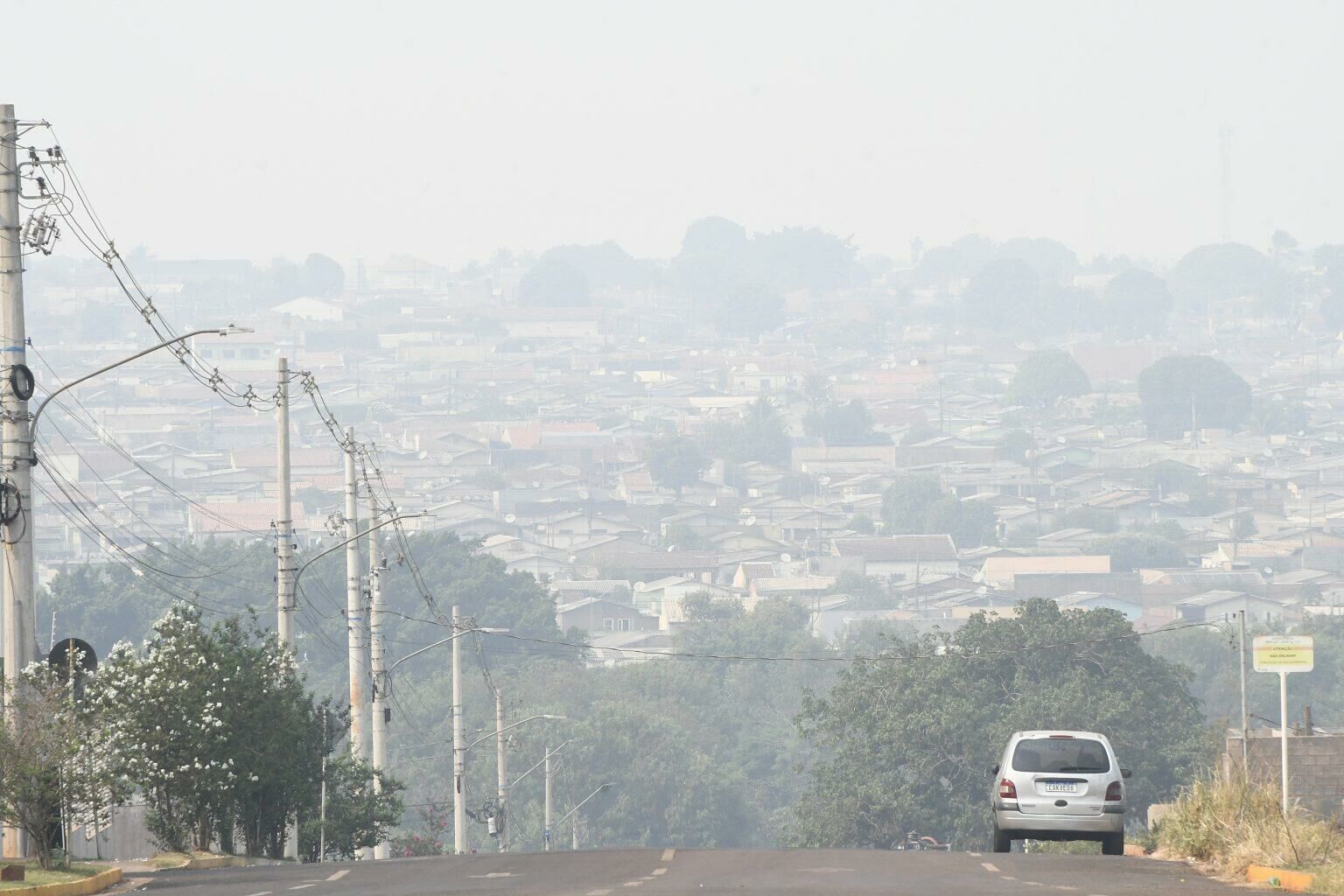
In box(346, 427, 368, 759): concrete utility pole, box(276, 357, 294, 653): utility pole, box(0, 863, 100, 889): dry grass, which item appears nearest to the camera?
box(0, 863, 100, 889): dry grass

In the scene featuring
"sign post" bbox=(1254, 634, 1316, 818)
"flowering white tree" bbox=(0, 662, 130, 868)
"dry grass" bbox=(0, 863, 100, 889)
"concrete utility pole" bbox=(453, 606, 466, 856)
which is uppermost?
"sign post" bbox=(1254, 634, 1316, 818)

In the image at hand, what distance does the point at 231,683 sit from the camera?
35.8 m

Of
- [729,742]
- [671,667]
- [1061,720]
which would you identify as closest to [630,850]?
[1061,720]

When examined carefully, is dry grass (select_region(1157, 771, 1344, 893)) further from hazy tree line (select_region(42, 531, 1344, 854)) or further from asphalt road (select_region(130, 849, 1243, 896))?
hazy tree line (select_region(42, 531, 1344, 854))

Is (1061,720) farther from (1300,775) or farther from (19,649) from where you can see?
(19,649)

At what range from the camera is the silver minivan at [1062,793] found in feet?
96.3

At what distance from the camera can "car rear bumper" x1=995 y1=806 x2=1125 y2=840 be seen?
2931cm

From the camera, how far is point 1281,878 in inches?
885

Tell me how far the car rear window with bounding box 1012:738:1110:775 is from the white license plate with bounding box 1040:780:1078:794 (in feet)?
0.55

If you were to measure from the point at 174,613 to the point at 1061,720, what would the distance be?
58.9m

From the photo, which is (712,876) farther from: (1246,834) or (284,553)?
(284,553)

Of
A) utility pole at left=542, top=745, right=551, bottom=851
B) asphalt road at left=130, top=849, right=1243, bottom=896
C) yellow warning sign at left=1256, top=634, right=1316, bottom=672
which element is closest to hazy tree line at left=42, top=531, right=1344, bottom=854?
utility pole at left=542, top=745, right=551, bottom=851

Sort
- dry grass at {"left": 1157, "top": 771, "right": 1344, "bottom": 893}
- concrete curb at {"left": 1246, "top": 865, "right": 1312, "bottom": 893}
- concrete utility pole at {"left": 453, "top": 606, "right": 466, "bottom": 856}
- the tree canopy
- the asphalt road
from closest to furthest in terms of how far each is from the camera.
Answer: concrete curb at {"left": 1246, "top": 865, "right": 1312, "bottom": 893} → the asphalt road → dry grass at {"left": 1157, "top": 771, "right": 1344, "bottom": 893} → concrete utility pole at {"left": 453, "top": 606, "right": 466, "bottom": 856} → the tree canopy

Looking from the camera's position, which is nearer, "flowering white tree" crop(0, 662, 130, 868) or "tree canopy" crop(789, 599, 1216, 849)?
"flowering white tree" crop(0, 662, 130, 868)
